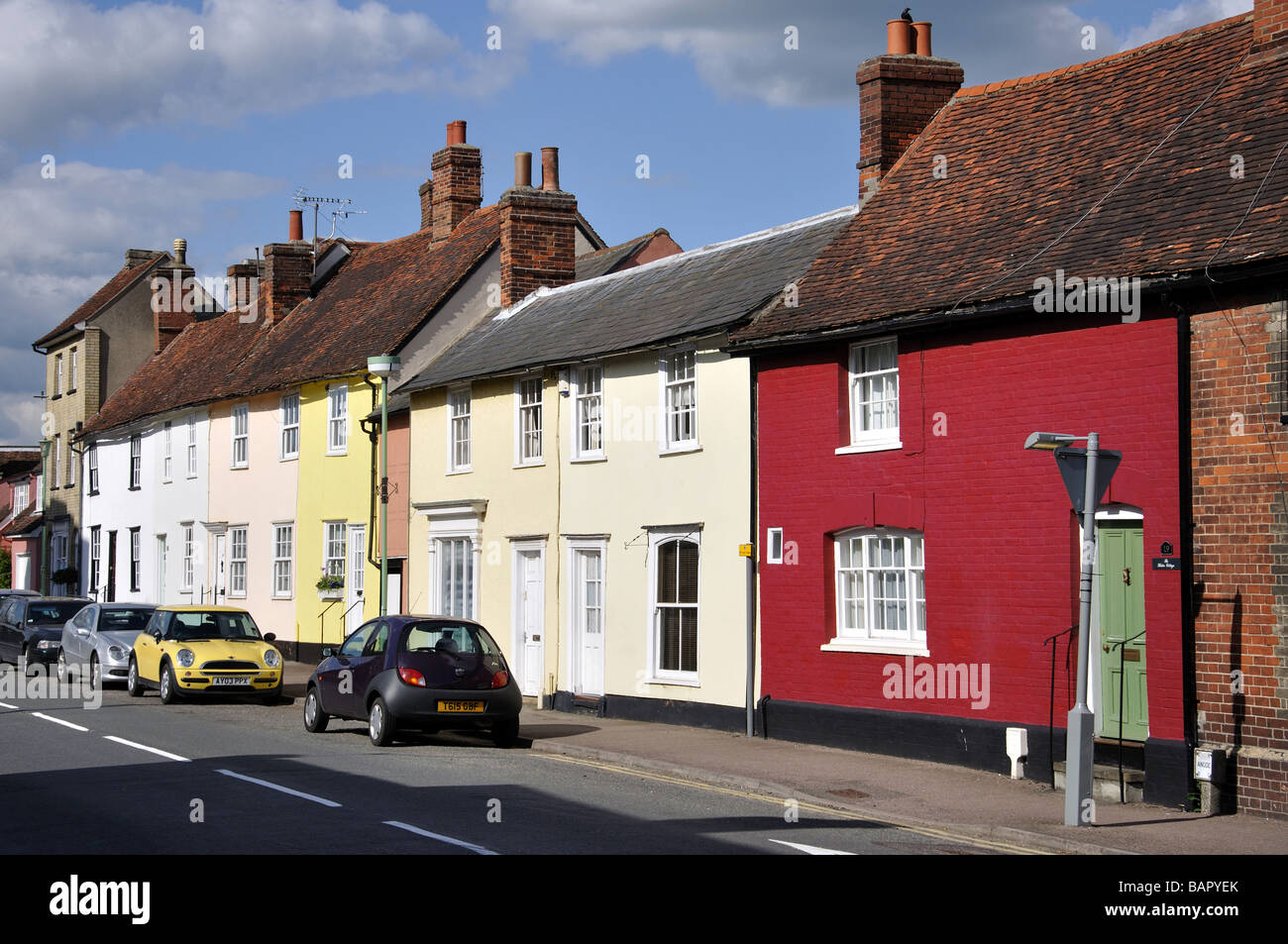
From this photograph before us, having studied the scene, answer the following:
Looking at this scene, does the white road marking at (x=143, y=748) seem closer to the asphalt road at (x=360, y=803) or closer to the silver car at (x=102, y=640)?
the asphalt road at (x=360, y=803)

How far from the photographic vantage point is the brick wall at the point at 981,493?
1435 centimetres

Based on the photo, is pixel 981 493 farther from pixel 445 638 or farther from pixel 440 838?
pixel 440 838

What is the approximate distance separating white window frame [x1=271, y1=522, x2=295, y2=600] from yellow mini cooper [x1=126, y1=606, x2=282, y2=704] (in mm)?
9395

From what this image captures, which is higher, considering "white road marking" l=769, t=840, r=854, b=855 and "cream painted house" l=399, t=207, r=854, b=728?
"cream painted house" l=399, t=207, r=854, b=728

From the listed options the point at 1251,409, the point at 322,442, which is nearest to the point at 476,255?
the point at 322,442

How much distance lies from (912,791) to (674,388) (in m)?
8.35

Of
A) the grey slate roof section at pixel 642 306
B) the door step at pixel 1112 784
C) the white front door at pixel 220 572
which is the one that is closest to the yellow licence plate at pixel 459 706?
the grey slate roof section at pixel 642 306

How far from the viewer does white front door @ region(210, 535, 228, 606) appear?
3791 cm

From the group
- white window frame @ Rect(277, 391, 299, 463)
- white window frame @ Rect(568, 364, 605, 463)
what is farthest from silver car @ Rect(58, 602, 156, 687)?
white window frame @ Rect(568, 364, 605, 463)

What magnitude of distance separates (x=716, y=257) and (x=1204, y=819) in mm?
13300

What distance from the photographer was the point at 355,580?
103 ft

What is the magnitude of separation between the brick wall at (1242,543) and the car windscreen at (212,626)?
15670mm

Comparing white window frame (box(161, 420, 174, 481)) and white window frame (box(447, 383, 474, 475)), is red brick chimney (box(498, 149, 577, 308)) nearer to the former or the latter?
white window frame (box(447, 383, 474, 475))
